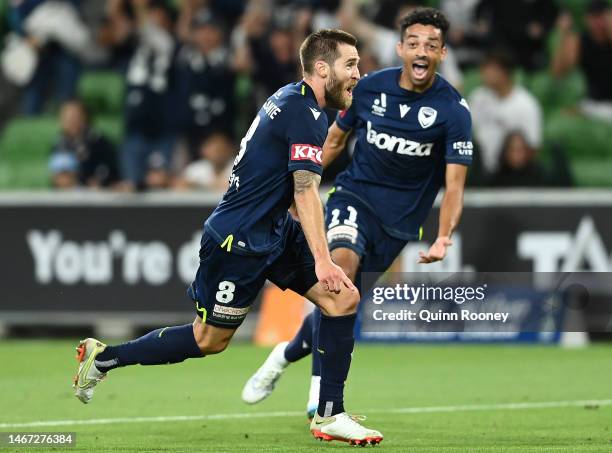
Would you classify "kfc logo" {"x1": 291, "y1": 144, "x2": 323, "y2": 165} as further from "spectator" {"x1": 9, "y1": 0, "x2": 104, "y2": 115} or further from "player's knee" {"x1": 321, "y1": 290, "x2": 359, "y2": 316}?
"spectator" {"x1": 9, "y1": 0, "x2": 104, "y2": 115}

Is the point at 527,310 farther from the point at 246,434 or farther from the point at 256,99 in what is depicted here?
the point at 246,434

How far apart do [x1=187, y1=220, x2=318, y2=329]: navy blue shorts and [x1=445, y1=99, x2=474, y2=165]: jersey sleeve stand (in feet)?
5.25

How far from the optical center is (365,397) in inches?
388

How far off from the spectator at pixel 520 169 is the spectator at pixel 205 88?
345 centimetres

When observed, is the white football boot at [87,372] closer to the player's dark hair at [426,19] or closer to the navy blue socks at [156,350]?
the navy blue socks at [156,350]

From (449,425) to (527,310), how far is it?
5.59 meters

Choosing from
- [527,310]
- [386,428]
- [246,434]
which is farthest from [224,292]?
[527,310]

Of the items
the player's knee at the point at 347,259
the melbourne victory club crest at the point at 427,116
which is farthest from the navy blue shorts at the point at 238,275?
the melbourne victory club crest at the point at 427,116

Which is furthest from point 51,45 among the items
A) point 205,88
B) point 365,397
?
point 365,397

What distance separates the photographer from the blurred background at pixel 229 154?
14.2 metres

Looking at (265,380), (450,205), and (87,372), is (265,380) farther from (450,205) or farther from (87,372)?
(450,205)

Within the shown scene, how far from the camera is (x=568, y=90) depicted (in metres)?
16.1

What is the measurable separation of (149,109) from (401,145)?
26.2 feet

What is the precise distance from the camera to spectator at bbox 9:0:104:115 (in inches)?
714
